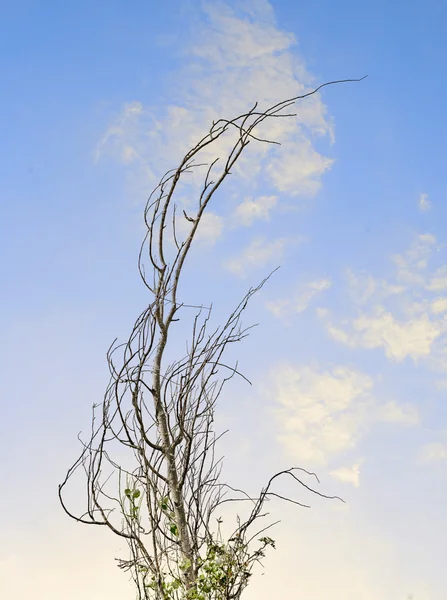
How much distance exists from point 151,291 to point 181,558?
1173mm

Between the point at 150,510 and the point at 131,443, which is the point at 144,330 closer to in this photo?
the point at 131,443

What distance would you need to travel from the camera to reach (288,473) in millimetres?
2826

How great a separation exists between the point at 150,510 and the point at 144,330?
2.53ft

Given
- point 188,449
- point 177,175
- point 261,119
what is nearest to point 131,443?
point 188,449

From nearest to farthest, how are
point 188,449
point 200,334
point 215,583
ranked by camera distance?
point 215,583
point 188,449
point 200,334

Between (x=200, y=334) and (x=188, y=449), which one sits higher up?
(x=200, y=334)

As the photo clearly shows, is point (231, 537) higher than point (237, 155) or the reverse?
the reverse

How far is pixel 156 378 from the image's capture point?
8.87 feet

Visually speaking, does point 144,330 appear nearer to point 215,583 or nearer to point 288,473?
point 288,473

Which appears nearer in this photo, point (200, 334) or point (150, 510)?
point (150, 510)

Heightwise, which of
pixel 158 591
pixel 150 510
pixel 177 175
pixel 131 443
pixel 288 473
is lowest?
pixel 158 591

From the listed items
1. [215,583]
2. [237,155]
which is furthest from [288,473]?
[237,155]

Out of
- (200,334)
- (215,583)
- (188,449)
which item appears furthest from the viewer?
(200,334)

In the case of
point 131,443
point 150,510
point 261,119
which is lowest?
point 150,510
